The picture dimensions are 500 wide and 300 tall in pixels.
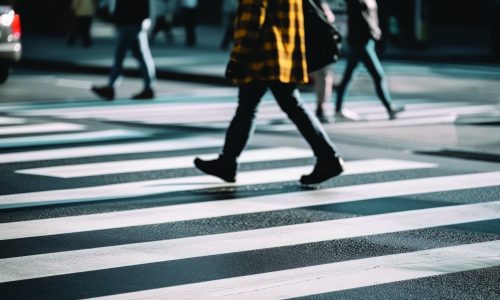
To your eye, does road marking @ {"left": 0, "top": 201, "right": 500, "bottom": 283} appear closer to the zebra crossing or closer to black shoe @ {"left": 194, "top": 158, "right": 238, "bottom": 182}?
the zebra crossing

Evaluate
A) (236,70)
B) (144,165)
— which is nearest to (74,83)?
(144,165)

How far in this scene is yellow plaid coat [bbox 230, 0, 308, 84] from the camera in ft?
30.2

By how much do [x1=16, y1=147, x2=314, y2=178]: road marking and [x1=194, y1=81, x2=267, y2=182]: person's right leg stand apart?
1.07 metres

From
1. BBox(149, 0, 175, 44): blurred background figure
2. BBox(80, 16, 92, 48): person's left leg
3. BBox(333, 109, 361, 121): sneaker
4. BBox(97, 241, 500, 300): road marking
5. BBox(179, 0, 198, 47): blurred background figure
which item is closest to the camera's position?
BBox(97, 241, 500, 300): road marking

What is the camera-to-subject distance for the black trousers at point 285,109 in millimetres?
9430

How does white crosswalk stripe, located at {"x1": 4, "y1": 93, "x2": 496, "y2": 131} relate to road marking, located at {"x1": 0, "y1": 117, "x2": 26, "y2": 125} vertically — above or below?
below

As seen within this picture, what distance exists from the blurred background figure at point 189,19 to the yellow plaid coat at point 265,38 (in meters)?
A: 21.0

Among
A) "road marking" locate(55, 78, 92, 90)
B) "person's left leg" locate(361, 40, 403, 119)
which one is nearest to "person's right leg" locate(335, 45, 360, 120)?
"person's left leg" locate(361, 40, 403, 119)

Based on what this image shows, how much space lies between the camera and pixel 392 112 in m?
14.7

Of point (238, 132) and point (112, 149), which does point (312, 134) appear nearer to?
point (238, 132)

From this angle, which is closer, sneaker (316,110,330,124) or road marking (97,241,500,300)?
road marking (97,241,500,300)

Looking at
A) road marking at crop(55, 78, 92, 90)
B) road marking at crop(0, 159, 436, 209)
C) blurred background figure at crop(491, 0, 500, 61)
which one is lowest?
blurred background figure at crop(491, 0, 500, 61)

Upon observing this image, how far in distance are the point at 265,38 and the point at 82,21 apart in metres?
20.6

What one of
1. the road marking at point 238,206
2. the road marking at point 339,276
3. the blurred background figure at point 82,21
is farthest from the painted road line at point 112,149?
the blurred background figure at point 82,21
